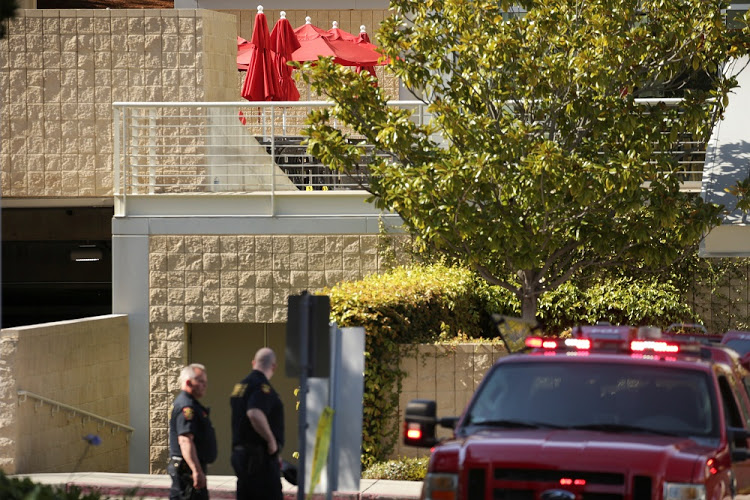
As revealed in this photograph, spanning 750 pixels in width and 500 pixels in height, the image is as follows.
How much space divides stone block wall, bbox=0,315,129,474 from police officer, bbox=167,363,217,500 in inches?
141

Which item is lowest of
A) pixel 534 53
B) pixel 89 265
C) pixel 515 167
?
pixel 89 265

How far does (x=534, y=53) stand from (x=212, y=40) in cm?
716

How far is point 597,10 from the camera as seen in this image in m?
13.8

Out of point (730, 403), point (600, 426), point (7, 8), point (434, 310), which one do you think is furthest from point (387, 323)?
point (7, 8)

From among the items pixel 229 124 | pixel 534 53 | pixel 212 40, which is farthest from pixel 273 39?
pixel 534 53

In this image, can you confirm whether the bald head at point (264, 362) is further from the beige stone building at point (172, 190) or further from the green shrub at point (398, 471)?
the beige stone building at point (172, 190)

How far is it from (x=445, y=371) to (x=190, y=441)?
5.86 metres

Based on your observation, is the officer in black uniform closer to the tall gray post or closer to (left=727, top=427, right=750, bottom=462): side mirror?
the tall gray post

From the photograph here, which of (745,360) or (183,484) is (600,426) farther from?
(745,360)

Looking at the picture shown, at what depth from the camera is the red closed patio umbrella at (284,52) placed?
68.2 feet

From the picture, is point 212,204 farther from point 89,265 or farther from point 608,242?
point 89,265

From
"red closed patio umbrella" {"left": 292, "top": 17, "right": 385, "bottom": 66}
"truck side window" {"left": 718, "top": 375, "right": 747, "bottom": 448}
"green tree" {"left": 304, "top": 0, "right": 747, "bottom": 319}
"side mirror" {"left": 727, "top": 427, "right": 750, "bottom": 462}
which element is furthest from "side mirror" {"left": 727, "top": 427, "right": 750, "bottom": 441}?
"red closed patio umbrella" {"left": 292, "top": 17, "right": 385, "bottom": 66}

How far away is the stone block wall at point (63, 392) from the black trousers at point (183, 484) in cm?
355

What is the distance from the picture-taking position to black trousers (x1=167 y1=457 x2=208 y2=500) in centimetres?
1002
